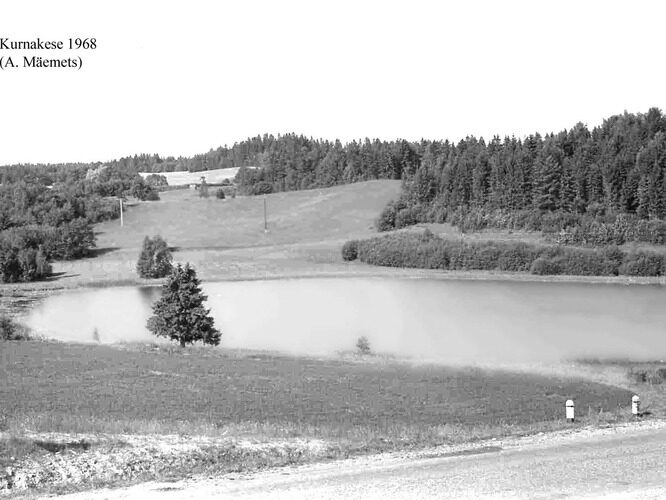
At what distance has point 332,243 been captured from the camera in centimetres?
14188

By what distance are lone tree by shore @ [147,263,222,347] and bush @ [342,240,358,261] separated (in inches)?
2947

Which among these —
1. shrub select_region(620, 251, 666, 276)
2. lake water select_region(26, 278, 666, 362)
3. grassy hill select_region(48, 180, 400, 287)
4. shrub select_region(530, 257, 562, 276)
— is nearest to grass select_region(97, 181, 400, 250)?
grassy hill select_region(48, 180, 400, 287)

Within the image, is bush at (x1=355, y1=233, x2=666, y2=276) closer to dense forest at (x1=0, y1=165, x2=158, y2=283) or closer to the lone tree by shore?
dense forest at (x1=0, y1=165, x2=158, y2=283)

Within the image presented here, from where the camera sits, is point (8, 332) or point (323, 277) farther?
point (323, 277)

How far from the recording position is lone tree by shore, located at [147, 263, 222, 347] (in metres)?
54.9

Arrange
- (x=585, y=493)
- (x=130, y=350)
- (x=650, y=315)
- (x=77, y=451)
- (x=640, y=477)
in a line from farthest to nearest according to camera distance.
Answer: (x=650, y=315) < (x=130, y=350) < (x=77, y=451) < (x=640, y=477) < (x=585, y=493)

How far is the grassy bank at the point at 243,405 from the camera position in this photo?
18.6m

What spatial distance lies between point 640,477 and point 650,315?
60763 mm

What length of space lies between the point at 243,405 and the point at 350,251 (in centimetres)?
10241

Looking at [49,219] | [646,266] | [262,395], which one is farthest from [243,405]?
[49,219]

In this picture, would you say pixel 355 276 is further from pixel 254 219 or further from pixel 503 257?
pixel 254 219

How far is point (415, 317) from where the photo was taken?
72.9m

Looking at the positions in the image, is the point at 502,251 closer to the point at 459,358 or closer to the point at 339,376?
the point at 459,358

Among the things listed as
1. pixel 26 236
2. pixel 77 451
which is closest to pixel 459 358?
pixel 77 451
